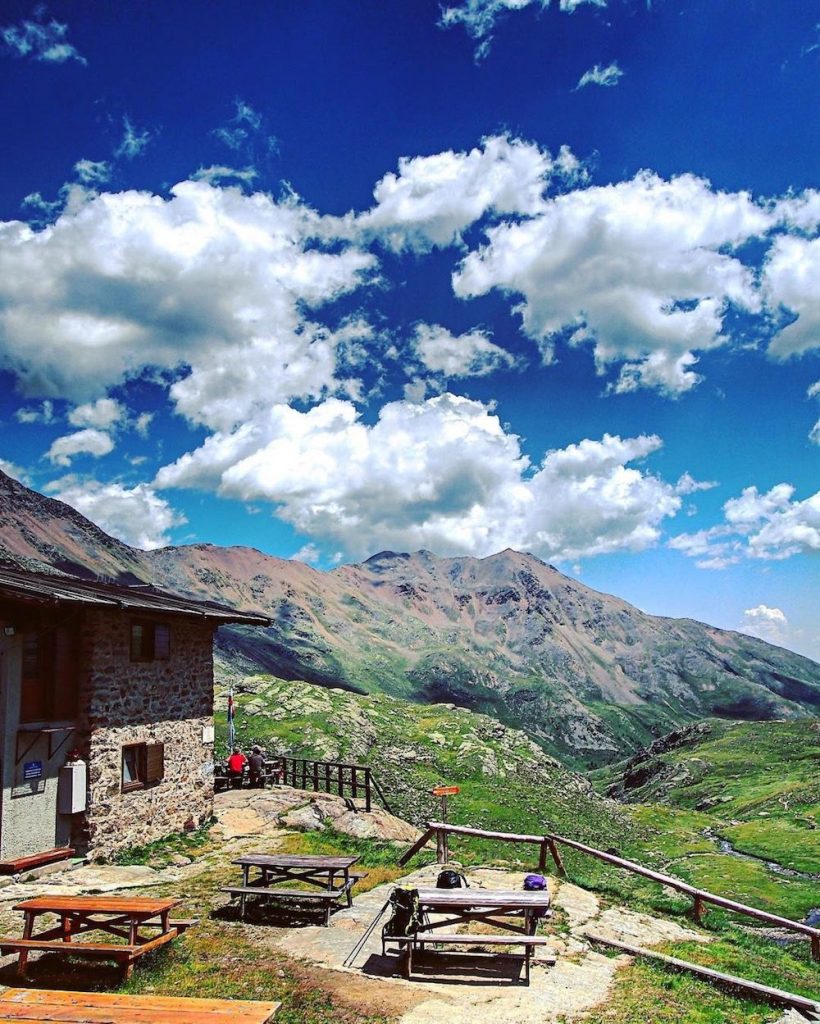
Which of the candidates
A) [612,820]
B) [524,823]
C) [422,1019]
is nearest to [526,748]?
[612,820]

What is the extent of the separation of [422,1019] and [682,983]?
538 centimetres

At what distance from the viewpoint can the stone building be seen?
20141 mm

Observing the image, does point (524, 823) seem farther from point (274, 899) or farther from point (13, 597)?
point (13, 597)

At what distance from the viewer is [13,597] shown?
19.5 meters

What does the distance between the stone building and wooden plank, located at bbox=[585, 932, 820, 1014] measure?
14.9m

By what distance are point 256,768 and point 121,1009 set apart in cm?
2737

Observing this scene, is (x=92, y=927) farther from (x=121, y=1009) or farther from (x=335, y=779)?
(x=335, y=779)

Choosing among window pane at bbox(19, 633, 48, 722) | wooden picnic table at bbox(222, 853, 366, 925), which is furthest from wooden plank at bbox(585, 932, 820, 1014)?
window pane at bbox(19, 633, 48, 722)

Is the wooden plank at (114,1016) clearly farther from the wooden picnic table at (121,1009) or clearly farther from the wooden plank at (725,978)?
the wooden plank at (725,978)

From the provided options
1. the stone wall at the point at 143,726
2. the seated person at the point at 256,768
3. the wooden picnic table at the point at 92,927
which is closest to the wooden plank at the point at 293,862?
the wooden picnic table at the point at 92,927

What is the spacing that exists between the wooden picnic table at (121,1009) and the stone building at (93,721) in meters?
11.9

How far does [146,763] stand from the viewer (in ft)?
78.8

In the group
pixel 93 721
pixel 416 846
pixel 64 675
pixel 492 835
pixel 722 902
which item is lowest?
pixel 722 902

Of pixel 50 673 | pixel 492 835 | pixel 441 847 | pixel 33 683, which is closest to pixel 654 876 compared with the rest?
pixel 492 835
